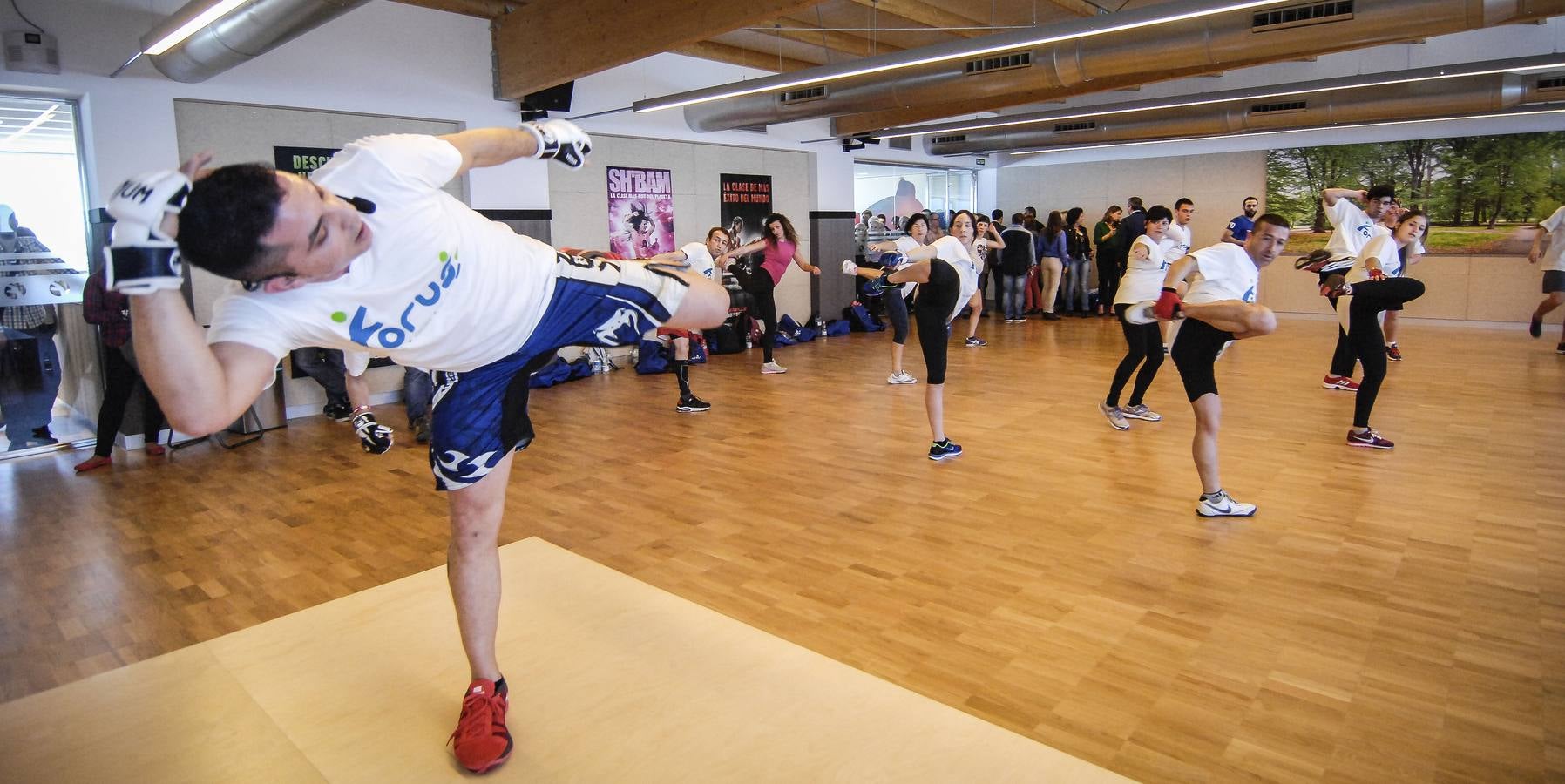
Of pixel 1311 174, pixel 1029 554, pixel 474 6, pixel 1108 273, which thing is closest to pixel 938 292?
pixel 1029 554

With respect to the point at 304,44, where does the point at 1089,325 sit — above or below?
below

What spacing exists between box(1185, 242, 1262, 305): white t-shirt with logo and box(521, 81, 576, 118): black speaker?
6.57 m

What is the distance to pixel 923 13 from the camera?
8914 mm

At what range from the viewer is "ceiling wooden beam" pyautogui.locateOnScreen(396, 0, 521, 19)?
797 cm

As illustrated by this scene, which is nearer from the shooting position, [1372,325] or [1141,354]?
[1372,325]

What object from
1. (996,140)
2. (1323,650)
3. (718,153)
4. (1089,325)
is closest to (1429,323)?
(1089,325)

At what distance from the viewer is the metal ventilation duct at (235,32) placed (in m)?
5.25

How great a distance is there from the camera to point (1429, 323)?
1213 centimetres

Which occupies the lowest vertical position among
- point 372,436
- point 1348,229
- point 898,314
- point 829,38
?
point 372,436

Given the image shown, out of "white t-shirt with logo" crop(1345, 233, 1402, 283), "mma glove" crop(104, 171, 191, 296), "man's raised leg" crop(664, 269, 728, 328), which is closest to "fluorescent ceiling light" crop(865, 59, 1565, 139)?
"white t-shirt with logo" crop(1345, 233, 1402, 283)

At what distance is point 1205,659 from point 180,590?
4.10 m

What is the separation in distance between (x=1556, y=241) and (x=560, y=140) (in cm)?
1095

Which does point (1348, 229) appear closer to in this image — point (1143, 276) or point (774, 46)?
point (1143, 276)

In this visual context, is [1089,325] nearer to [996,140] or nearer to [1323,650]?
[996,140]
